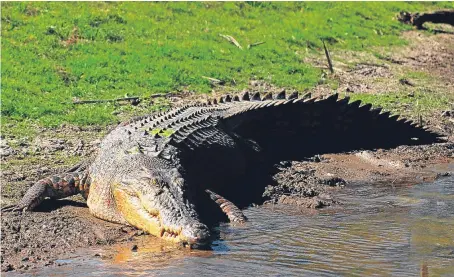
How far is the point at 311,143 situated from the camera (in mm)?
10367

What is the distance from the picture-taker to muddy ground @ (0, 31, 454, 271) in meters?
6.30

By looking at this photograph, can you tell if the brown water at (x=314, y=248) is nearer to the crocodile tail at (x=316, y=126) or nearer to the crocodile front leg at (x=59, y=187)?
the crocodile front leg at (x=59, y=187)

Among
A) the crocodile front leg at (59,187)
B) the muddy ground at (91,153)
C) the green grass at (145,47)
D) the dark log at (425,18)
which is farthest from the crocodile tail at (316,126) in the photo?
the dark log at (425,18)

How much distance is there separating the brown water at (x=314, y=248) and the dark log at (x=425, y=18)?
36.2 feet

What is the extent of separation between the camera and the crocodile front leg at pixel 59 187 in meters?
7.12

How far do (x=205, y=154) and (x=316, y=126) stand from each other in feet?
8.70

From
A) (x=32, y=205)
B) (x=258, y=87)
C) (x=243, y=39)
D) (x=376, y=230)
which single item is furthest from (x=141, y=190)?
(x=243, y=39)

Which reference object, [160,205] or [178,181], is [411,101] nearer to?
[178,181]

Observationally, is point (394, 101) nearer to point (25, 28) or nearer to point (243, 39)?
point (243, 39)

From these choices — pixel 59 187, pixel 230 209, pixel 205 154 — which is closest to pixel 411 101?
pixel 205 154

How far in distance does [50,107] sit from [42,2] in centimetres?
460

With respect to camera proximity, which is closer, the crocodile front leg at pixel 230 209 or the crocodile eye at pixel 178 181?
the crocodile eye at pixel 178 181

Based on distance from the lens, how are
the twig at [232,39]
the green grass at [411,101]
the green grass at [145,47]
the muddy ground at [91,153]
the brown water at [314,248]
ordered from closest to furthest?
the brown water at [314,248] < the muddy ground at [91,153] < the green grass at [145,47] < the green grass at [411,101] < the twig at [232,39]

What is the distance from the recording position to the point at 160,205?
645 centimetres
